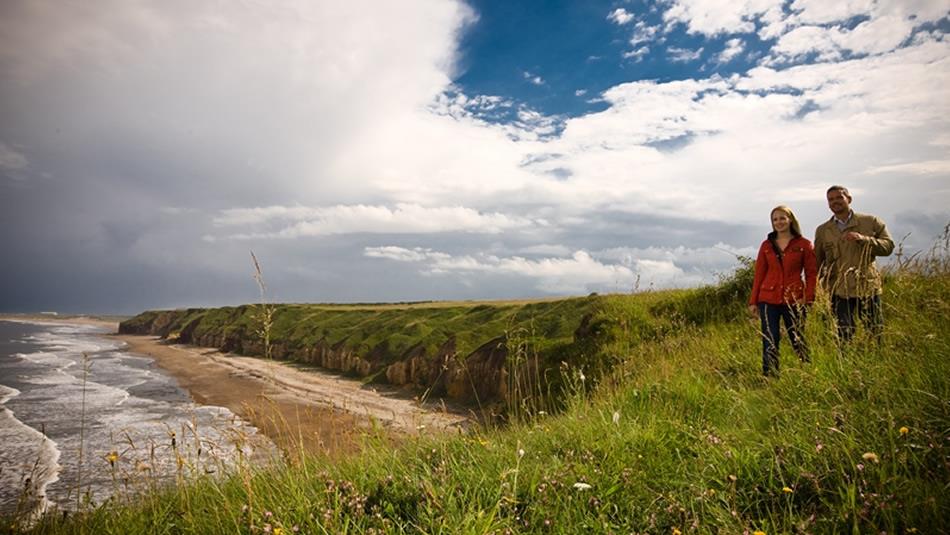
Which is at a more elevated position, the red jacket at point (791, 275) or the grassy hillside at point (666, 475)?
the red jacket at point (791, 275)

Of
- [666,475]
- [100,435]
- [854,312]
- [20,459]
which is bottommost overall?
[100,435]

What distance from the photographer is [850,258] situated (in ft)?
22.4

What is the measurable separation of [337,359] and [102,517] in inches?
2290

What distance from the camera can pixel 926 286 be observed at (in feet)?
31.3

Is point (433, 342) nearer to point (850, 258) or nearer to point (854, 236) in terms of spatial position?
point (850, 258)

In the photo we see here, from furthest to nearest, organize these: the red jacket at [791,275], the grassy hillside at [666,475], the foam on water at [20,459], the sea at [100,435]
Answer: the foam on water at [20,459]
the red jacket at [791,275]
the sea at [100,435]
the grassy hillside at [666,475]

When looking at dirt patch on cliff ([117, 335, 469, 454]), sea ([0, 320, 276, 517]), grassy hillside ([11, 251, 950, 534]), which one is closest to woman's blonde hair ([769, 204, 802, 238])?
grassy hillside ([11, 251, 950, 534])

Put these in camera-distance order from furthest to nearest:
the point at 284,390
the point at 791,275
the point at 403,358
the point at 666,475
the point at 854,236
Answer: the point at 403,358, the point at 284,390, the point at 791,275, the point at 854,236, the point at 666,475

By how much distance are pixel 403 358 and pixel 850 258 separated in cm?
4569

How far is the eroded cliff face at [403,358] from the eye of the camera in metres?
33.1

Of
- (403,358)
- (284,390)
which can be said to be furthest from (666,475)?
(403,358)

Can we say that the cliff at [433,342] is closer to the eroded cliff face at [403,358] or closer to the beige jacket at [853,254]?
the eroded cliff face at [403,358]

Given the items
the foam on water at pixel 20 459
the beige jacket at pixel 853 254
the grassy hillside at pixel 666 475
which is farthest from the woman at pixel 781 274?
the foam on water at pixel 20 459

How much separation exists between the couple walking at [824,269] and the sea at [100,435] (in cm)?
741
